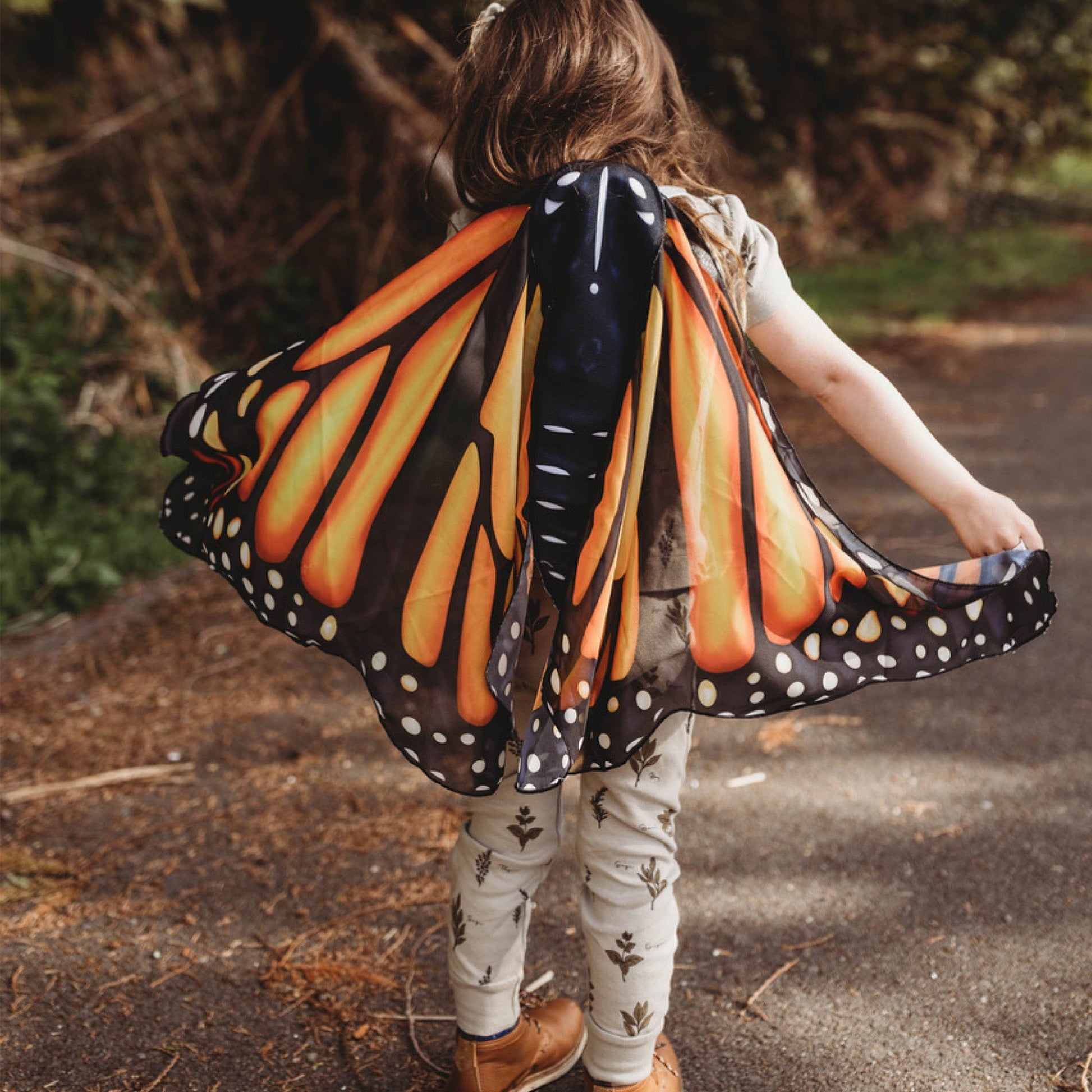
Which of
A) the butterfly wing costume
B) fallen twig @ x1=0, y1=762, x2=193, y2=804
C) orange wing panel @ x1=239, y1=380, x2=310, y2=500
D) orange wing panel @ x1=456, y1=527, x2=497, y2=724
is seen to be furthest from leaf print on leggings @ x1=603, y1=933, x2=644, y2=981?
fallen twig @ x1=0, y1=762, x2=193, y2=804

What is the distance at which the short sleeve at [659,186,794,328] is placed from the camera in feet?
5.02

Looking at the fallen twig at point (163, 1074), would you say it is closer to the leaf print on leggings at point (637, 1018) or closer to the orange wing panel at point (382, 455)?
the leaf print on leggings at point (637, 1018)

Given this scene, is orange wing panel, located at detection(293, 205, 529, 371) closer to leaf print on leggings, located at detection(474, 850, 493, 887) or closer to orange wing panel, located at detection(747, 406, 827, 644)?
orange wing panel, located at detection(747, 406, 827, 644)

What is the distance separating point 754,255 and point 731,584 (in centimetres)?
46

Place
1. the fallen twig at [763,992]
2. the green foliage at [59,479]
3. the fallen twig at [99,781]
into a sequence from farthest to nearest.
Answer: the green foliage at [59,479] → the fallen twig at [99,781] → the fallen twig at [763,992]

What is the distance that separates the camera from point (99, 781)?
2766 millimetres

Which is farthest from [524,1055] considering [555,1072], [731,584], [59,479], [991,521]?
[59,479]

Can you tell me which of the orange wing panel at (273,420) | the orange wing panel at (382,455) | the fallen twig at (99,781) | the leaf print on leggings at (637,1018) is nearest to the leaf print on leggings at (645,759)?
the leaf print on leggings at (637,1018)

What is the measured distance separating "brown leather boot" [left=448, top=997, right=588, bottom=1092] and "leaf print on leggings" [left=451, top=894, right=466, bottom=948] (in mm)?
180

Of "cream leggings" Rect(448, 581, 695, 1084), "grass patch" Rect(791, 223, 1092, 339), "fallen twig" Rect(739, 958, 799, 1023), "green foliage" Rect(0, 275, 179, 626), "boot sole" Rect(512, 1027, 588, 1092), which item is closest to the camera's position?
"cream leggings" Rect(448, 581, 695, 1084)

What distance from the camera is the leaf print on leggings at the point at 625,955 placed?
162 centimetres

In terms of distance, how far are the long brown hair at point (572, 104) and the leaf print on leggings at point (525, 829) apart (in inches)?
32.0

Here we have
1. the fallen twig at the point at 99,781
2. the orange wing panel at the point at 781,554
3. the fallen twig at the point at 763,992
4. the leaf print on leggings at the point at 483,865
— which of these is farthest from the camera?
the fallen twig at the point at 99,781

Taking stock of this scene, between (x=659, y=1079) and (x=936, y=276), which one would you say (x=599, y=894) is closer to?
(x=659, y=1079)
